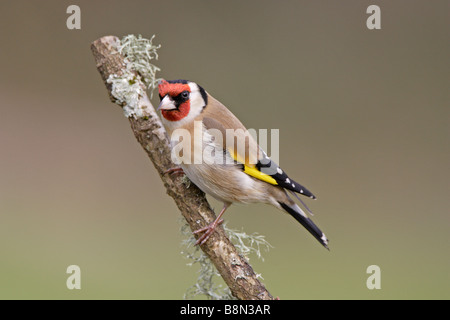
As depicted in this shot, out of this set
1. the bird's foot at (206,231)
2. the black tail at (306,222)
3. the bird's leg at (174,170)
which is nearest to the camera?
the bird's foot at (206,231)

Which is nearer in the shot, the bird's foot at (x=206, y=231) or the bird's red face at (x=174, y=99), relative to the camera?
the bird's foot at (x=206, y=231)

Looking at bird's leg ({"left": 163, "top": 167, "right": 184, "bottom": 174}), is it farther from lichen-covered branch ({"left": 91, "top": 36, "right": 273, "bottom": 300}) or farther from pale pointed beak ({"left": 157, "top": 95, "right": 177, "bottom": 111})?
pale pointed beak ({"left": 157, "top": 95, "right": 177, "bottom": 111})

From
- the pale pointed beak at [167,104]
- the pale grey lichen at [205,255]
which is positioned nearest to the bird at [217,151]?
the pale pointed beak at [167,104]

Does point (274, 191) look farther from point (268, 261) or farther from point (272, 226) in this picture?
point (272, 226)

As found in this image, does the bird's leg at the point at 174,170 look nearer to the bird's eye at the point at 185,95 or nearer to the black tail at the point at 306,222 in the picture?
the bird's eye at the point at 185,95

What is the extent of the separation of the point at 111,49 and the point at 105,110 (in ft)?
11.6

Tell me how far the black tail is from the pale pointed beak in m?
0.54

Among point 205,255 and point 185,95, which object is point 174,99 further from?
point 205,255

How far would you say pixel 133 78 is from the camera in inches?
71.2

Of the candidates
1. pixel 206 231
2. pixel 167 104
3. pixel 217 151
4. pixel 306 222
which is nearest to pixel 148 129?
pixel 167 104

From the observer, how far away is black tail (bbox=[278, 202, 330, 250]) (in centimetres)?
193

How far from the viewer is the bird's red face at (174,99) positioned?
1.86m

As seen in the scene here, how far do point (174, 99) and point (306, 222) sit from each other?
2.13 feet
